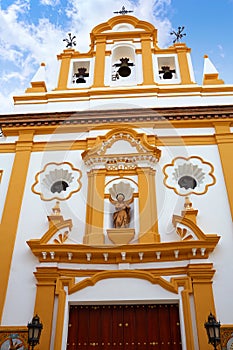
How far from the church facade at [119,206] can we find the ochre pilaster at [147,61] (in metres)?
0.05

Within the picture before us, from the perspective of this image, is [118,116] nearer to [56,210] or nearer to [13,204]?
[56,210]

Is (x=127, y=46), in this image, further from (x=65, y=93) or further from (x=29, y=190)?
(x=29, y=190)

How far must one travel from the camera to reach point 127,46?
14.4m

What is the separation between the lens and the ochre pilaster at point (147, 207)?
30.5ft

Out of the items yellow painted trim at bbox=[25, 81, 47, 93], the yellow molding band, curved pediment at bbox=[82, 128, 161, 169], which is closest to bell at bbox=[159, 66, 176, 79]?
the yellow molding band

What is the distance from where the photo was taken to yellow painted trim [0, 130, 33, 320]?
9.04 meters

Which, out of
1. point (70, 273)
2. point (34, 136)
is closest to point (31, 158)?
point (34, 136)

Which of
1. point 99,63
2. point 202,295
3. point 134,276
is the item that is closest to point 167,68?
point 99,63

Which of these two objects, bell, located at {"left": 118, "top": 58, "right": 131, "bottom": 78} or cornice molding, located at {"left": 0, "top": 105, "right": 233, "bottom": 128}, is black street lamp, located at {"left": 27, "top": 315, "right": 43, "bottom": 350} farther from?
bell, located at {"left": 118, "top": 58, "right": 131, "bottom": 78}

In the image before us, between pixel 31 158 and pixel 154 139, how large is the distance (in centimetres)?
330

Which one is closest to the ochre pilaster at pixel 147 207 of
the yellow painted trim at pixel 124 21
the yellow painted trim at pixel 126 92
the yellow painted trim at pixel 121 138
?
the yellow painted trim at pixel 121 138

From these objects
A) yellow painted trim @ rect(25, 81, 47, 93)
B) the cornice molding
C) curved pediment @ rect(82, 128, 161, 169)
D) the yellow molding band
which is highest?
yellow painted trim @ rect(25, 81, 47, 93)

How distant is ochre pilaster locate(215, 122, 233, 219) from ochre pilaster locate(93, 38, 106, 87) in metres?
4.01

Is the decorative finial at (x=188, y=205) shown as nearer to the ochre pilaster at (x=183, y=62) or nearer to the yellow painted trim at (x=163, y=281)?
the yellow painted trim at (x=163, y=281)
